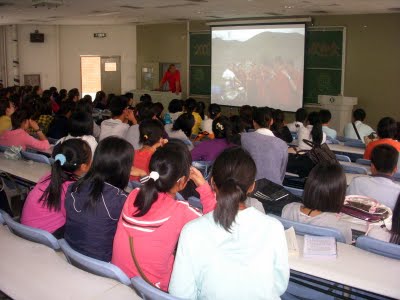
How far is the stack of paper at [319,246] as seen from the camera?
2494 millimetres

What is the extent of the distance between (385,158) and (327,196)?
110cm

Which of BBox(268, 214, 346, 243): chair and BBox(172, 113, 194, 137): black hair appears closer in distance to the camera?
BBox(268, 214, 346, 243): chair

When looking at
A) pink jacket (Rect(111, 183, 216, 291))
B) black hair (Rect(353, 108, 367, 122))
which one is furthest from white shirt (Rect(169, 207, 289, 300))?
black hair (Rect(353, 108, 367, 122))

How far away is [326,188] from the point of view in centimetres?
285

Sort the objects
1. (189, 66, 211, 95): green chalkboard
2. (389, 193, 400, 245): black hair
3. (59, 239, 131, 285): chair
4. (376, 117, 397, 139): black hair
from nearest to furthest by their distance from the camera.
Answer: (59, 239, 131, 285): chair, (389, 193, 400, 245): black hair, (376, 117, 397, 139): black hair, (189, 66, 211, 95): green chalkboard

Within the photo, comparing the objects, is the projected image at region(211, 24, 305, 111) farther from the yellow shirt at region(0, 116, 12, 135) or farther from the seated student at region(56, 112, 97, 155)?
the seated student at region(56, 112, 97, 155)

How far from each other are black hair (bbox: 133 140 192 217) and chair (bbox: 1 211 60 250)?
0.61 meters

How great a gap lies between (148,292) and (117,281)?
366mm

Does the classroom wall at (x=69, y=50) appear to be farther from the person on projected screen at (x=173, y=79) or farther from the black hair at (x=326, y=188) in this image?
the black hair at (x=326, y=188)

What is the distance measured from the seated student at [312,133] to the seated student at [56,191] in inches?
119

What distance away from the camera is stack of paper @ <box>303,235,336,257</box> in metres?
2.49

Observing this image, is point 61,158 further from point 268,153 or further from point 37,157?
point 268,153

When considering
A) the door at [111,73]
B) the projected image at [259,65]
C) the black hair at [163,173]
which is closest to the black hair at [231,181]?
the black hair at [163,173]

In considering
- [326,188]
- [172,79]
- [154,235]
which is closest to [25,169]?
[154,235]
